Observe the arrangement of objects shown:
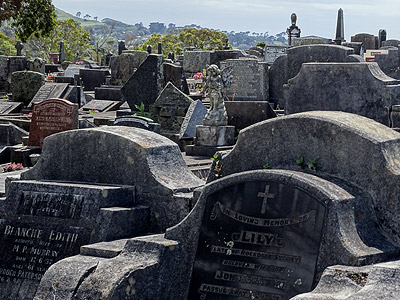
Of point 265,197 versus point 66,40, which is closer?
point 265,197

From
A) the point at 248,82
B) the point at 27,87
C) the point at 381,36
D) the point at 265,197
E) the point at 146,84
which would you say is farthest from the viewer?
the point at 381,36

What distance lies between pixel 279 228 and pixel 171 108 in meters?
10.1

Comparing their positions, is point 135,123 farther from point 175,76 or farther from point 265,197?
point 265,197

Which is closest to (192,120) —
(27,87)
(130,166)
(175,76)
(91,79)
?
(175,76)

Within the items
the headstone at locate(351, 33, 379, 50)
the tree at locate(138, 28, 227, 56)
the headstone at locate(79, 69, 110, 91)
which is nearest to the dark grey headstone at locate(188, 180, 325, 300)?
the headstone at locate(79, 69, 110, 91)

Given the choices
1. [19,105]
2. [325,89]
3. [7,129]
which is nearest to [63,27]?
[19,105]

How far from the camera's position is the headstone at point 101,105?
20547 mm

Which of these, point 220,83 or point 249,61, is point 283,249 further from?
point 249,61

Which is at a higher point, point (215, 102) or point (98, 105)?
point (215, 102)

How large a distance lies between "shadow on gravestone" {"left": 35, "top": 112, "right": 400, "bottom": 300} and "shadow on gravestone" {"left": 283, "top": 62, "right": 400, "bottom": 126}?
11.0 feet

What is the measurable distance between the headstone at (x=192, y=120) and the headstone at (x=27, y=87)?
803 cm

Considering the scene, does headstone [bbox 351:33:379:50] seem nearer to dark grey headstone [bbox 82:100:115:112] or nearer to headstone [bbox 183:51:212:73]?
headstone [bbox 183:51:212:73]

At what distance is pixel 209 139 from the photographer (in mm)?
13547

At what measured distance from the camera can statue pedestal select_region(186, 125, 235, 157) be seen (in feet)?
44.2
